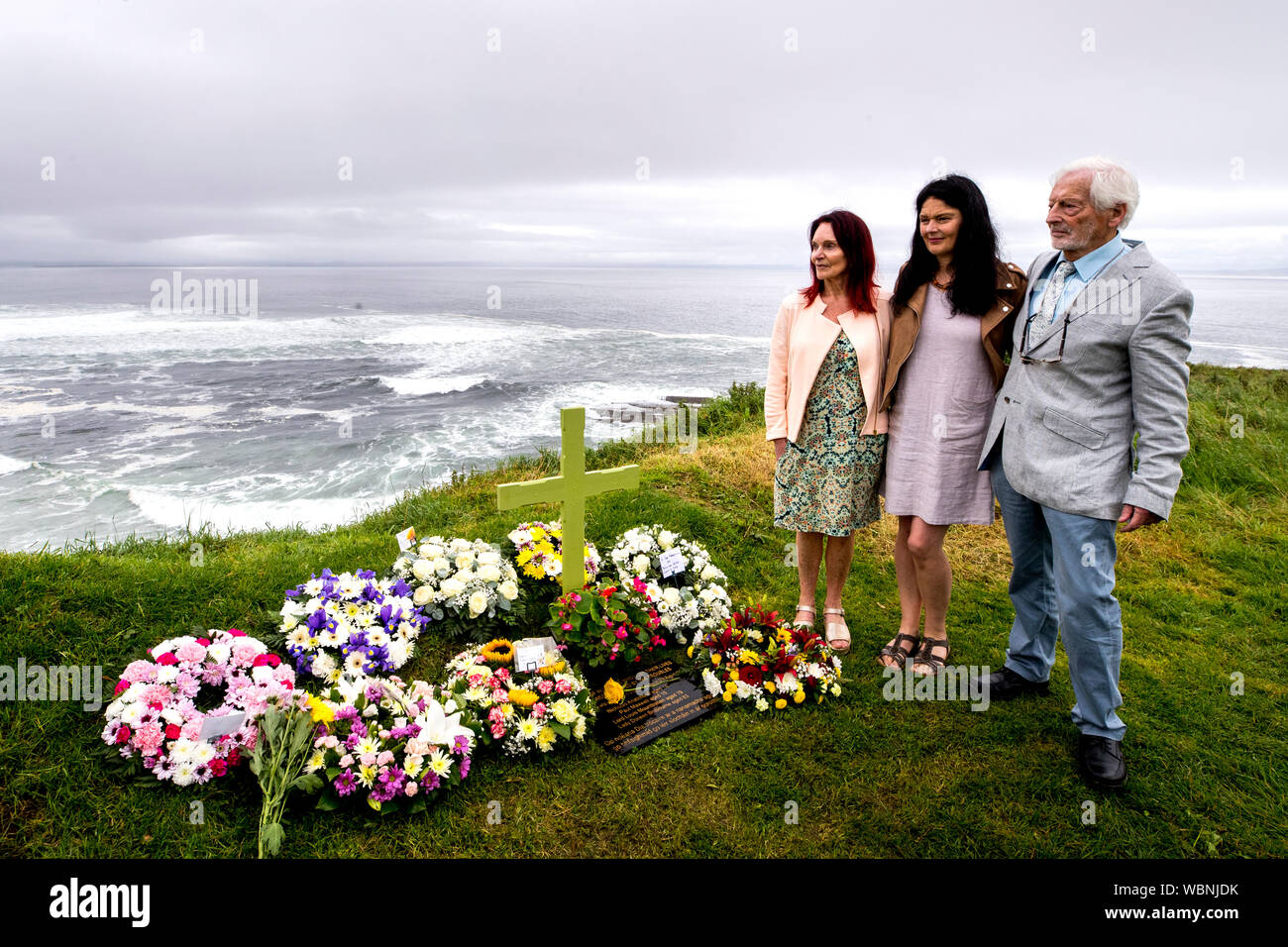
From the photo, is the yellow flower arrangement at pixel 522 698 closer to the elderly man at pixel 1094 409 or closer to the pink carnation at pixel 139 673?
the pink carnation at pixel 139 673

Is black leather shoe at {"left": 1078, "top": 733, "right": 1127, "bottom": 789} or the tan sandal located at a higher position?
the tan sandal

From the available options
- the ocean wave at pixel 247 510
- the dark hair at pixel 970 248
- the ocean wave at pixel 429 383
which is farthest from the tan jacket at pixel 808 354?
the ocean wave at pixel 429 383

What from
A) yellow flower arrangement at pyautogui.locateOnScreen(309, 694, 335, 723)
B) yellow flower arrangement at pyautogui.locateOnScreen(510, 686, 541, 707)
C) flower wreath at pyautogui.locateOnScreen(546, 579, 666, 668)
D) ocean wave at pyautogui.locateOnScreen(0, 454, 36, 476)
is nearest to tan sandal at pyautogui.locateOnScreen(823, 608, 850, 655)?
flower wreath at pyautogui.locateOnScreen(546, 579, 666, 668)

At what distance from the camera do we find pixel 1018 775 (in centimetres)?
364

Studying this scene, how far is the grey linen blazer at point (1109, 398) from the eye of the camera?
3.09 meters

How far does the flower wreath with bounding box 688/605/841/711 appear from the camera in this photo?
4227mm

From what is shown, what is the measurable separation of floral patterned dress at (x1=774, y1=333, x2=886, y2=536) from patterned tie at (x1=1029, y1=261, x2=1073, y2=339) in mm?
928

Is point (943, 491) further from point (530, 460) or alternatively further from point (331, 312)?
point (331, 312)

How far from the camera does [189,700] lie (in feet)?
11.3

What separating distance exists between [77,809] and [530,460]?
22.6 feet

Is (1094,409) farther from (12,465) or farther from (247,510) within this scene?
(12,465)

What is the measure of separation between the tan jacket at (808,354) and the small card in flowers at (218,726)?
3.08 m

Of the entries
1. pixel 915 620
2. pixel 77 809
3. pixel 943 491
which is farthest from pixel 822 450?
pixel 77 809

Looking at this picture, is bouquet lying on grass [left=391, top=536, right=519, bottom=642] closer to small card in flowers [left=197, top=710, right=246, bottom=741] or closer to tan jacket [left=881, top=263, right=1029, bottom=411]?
small card in flowers [left=197, top=710, right=246, bottom=741]
